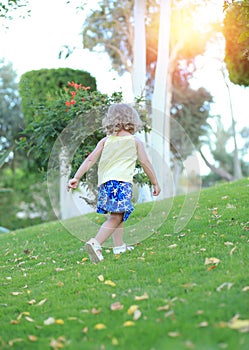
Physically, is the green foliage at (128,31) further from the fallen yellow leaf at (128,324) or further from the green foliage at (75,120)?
the fallen yellow leaf at (128,324)

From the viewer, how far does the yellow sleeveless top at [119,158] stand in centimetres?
547

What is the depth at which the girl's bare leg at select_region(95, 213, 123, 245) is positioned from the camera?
17.9 ft

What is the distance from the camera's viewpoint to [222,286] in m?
3.97

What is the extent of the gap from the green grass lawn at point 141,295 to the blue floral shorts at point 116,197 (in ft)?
1.57

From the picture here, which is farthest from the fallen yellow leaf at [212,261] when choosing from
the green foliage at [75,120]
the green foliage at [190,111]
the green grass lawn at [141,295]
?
the green foliage at [190,111]

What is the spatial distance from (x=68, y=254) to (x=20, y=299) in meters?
1.95

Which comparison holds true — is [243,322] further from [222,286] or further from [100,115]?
[100,115]

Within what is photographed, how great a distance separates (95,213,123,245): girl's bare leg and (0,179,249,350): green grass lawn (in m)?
0.25

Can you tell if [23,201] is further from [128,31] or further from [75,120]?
[75,120]

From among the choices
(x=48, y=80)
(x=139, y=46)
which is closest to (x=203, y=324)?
(x=139, y=46)

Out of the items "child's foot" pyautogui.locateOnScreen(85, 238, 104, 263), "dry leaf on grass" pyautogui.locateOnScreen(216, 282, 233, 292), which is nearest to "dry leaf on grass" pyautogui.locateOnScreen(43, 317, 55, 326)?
"dry leaf on grass" pyautogui.locateOnScreen(216, 282, 233, 292)

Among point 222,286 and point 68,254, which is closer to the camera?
point 222,286

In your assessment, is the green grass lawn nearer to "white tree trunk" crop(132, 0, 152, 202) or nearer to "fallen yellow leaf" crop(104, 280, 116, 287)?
"fallen yellow leaf" crop(104, 280, 116, 287)

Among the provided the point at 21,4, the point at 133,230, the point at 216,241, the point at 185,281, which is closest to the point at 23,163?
the point at 21,4
